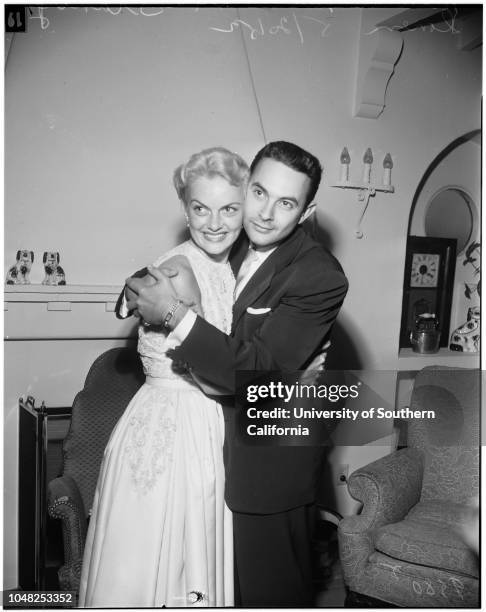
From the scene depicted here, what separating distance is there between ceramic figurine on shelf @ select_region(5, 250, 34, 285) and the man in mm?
706

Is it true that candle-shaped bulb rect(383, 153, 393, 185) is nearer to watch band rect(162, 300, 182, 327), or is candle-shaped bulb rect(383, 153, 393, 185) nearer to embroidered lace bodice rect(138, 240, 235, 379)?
embroidered lace bodice rect(138, 240, 235, 379)

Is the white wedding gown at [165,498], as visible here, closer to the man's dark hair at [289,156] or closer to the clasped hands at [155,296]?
the clasped hands at [155,296]

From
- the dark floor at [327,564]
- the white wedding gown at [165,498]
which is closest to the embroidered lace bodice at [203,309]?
the white wedding gown at [165,498]

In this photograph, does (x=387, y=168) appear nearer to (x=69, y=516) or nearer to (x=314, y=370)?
(x=314, y=370)

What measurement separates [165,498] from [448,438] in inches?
54.5

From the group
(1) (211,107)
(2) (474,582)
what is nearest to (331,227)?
(1) (211,107)

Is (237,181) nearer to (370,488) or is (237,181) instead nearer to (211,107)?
(211,107)

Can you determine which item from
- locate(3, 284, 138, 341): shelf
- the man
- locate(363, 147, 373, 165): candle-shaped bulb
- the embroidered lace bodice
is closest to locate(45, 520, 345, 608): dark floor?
locate(3, 284, 138, 341): shelf

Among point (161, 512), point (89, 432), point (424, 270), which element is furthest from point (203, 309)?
point (424, 270)

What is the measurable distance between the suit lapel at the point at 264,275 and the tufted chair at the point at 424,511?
3.35 ft

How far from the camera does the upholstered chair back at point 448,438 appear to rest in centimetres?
231

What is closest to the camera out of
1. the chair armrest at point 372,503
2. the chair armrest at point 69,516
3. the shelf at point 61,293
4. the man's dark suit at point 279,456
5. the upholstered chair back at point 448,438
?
the man's dark suit at point 279,456

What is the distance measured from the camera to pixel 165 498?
1.39 metres

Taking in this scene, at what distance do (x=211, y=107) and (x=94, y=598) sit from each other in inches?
63.4
